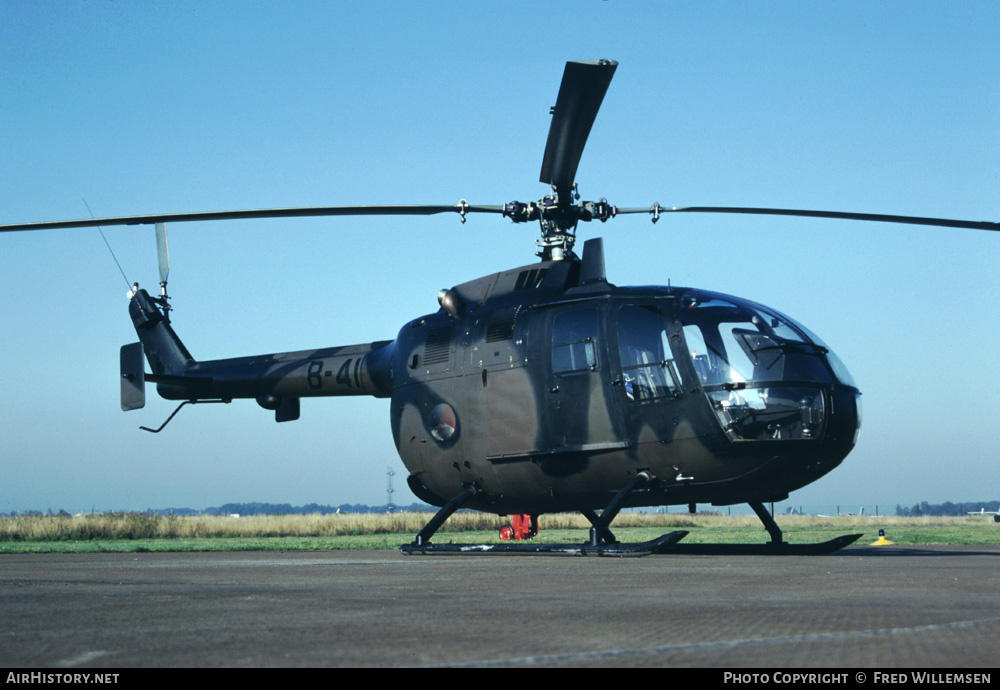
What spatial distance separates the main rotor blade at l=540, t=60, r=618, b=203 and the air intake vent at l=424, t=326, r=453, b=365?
270cm

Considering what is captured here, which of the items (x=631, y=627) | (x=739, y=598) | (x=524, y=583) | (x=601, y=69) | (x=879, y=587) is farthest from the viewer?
(x=601, y=69)

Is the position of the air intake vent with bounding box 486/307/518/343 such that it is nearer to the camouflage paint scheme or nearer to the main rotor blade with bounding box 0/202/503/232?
the camouflage paint scheme

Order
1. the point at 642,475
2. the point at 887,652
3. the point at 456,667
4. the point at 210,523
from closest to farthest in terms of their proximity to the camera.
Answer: the point at 456,667 < the point at 887,652 < the point at 642,475 < the point at 210,523

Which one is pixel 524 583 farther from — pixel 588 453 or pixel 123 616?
pixel 588 453

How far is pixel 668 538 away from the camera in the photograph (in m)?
11.5

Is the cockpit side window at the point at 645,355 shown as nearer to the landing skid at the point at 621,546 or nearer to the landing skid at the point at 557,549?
the landing skid at the point at 621,546

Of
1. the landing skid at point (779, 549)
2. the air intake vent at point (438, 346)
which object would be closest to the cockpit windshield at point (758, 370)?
the landing skid at point (779, 549)

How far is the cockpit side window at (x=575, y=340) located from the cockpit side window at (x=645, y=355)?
15.9 inches

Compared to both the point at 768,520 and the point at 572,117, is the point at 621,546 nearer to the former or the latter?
the point at 768,520

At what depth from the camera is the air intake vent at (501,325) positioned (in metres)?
13.9

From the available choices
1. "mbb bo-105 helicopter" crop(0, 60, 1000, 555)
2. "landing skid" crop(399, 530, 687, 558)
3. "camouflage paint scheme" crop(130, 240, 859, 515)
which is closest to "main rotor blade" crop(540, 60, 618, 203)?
"mbb bo-105 helicopter" crop(0, 60, 1000, 555)

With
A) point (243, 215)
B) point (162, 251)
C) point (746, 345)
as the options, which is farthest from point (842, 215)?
point (162, 251)

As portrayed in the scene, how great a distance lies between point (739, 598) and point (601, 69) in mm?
6230

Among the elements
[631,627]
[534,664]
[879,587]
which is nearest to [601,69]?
[879,587]
